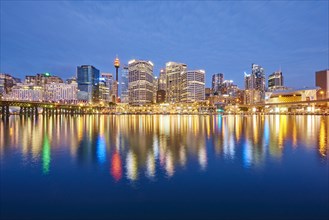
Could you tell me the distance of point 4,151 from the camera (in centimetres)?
2386

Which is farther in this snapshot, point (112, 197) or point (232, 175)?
point (232, 175)

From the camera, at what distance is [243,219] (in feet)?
32.1

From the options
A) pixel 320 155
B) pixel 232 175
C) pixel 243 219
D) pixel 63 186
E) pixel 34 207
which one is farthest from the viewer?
pixel 320 155

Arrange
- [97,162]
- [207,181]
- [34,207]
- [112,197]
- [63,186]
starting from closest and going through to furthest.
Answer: [34,207], [112,197], [63,186], [207,181], [97,162]

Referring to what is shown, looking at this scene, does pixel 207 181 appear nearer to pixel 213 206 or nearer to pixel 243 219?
pixel 213 206

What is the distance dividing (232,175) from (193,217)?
659 cm

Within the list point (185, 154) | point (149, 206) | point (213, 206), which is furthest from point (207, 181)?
point (185, 154)

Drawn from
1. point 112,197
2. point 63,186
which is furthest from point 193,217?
point 63,186

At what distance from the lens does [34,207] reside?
11.0 meters

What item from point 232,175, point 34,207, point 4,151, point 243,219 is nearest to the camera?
point 243,219

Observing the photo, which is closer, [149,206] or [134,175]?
[149,206]

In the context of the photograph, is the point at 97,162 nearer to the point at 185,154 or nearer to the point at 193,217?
the point at 185,154

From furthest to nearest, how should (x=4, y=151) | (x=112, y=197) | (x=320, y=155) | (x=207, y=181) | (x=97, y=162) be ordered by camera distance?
(x=4, y=151) < (x=320, y=155) < (x=97, y=162) < (x=207, y=181) < (x=112, y=197)

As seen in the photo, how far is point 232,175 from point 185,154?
666 centimetres
